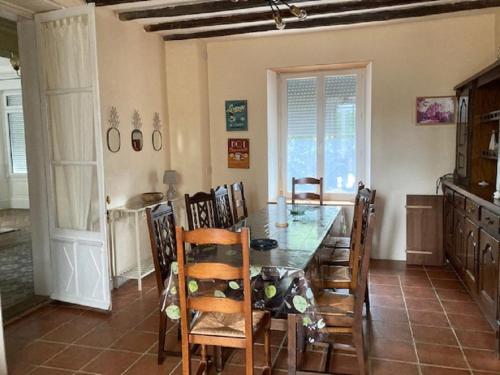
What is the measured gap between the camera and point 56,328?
125 inches

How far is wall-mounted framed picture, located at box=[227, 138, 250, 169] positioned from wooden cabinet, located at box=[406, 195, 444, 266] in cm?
192

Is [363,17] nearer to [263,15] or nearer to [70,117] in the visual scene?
[263,15]

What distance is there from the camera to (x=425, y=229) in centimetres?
440

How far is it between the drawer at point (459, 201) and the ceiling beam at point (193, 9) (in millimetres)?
2218

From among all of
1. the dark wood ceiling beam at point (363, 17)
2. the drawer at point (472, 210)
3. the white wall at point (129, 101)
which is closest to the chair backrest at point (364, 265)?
the drawer at point (472, 210)

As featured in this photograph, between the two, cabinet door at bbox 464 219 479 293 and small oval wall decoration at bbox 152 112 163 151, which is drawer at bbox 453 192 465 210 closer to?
cabinet door at bbox 464 219 479 293

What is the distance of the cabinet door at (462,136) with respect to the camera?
3.95 metres

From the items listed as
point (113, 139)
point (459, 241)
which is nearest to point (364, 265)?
point (459, 241)

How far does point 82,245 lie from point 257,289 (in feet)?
6.00

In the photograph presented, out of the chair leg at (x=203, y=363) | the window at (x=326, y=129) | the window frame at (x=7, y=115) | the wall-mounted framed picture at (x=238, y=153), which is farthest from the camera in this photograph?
the window frame at (x=7, y=115)

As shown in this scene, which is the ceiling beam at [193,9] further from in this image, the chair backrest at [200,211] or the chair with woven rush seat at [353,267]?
the chair with woven rush seat at [353,267]

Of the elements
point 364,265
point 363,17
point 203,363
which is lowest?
point 203,363

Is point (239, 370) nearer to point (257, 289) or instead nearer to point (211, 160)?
point (257, 289)

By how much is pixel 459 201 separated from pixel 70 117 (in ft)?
11.2
